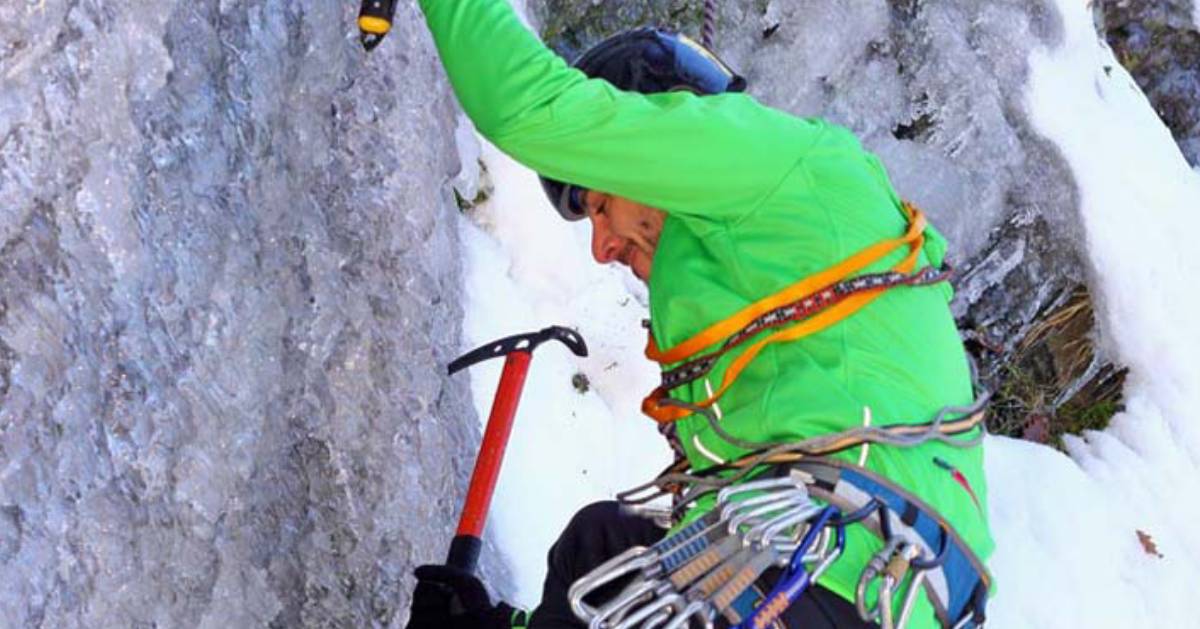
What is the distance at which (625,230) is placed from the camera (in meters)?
2.84

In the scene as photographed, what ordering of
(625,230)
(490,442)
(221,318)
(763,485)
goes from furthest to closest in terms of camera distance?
(490,442) < (221,318) < (625,230) < (763,485)

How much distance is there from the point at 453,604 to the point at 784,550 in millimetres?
968

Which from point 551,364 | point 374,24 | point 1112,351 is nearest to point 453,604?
point 374,24

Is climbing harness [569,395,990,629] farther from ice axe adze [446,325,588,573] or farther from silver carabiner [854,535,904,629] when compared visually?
ice axe adze [446,325,588,573]

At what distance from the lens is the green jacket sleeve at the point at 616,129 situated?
2441 millimetres

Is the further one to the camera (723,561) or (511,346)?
(511,346)

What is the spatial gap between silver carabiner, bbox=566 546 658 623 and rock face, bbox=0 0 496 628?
91 cm

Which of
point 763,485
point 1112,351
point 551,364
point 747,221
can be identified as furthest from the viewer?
point 1112,351

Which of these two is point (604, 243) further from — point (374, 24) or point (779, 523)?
point (779, 523)

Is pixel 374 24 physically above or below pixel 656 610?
above

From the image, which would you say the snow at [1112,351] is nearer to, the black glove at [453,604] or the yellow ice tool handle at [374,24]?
the black glove at [453,604]

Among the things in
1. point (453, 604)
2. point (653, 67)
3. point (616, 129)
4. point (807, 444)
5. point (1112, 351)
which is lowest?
point (1112, 351)

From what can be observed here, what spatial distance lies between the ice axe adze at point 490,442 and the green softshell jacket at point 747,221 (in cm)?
72

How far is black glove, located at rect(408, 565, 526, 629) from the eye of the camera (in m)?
2.99
